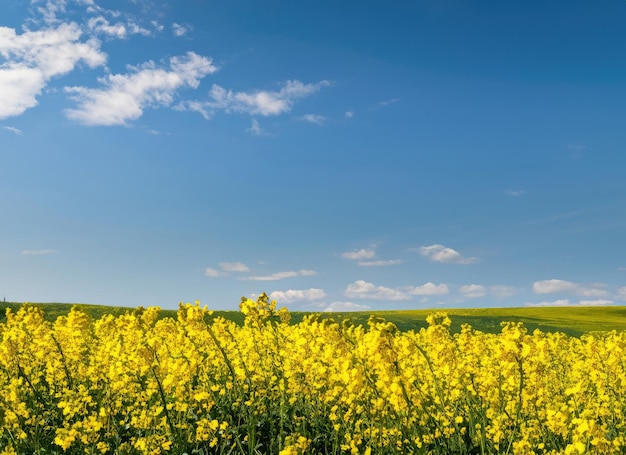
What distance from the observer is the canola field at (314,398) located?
20.8ft

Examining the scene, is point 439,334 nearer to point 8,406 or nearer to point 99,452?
point 99,452

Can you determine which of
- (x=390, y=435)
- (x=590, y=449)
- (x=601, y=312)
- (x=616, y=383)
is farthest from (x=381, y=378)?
(x=601, y=312)

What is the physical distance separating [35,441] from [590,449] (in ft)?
21.1

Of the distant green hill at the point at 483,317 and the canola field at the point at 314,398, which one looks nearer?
the canola field at the point at 314,398

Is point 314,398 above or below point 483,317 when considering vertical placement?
below

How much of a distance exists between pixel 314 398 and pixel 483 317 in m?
32.0

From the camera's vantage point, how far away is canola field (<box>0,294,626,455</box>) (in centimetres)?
635

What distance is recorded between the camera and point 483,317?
38438mm

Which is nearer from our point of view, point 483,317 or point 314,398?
point 314,398

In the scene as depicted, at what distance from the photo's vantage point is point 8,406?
711cm

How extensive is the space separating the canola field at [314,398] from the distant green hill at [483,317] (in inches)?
81.3

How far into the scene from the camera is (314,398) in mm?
8898

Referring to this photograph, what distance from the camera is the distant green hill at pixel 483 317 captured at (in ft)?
106

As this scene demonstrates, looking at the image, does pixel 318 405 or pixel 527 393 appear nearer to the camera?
pixel 527 393
